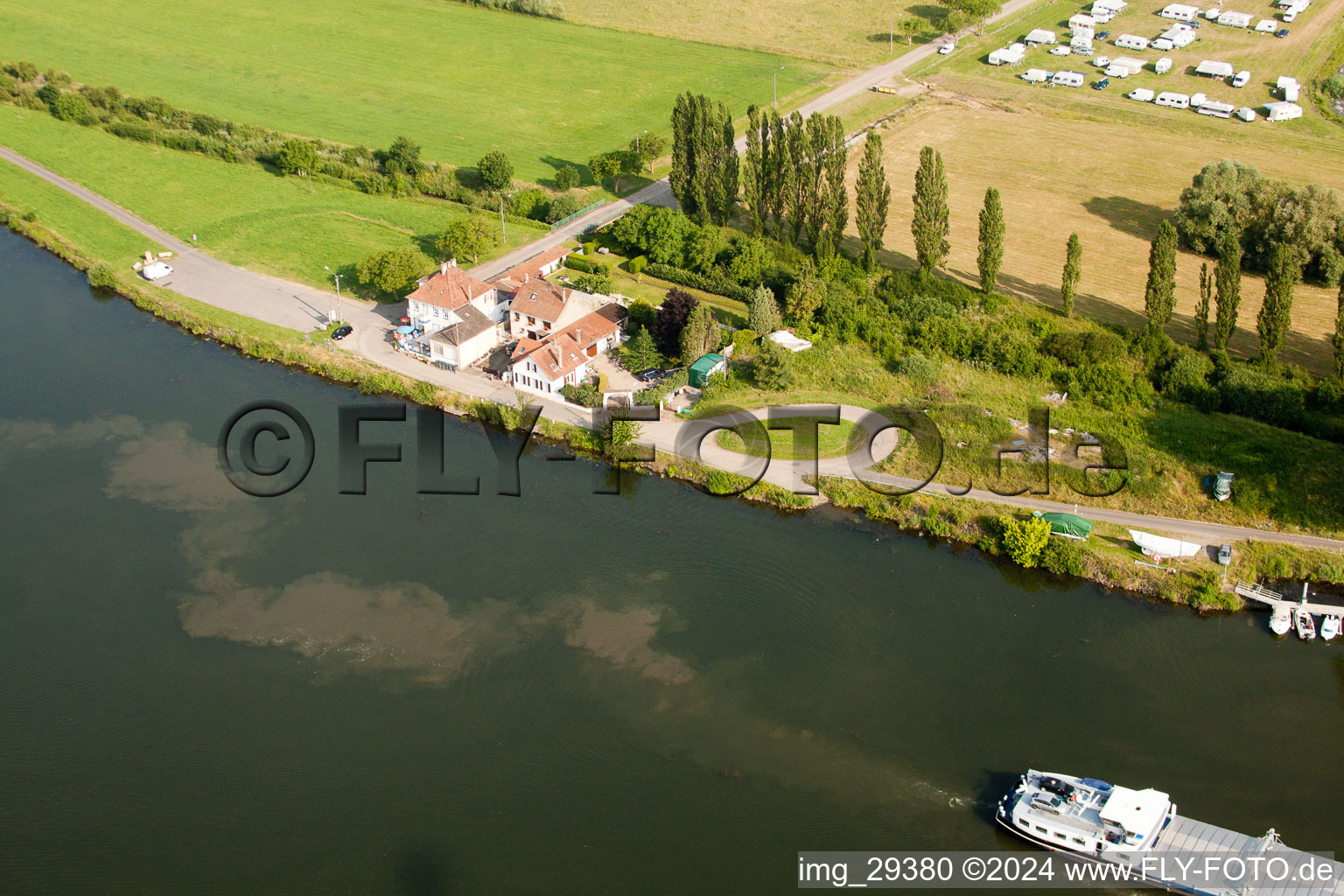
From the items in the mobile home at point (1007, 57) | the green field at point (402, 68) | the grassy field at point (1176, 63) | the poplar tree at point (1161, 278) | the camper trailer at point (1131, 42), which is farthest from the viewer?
the camper trailer at point (1131, 42)

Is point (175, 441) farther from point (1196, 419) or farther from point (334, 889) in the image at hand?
point (1196, 419)

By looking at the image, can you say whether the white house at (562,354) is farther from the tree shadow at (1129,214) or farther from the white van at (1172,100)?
the white van at (1172,100)

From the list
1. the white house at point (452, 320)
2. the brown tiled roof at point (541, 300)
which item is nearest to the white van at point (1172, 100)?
the brown tiled roof at point (541, 300)

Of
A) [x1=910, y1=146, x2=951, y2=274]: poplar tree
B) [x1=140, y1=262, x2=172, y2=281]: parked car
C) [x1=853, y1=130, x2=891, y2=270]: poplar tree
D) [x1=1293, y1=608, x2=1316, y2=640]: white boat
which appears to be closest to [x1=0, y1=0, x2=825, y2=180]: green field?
[x1=140, y1=262, x2=172, y2=281]: parked car

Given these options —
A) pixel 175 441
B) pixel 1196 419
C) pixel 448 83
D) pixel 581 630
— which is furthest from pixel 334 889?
pixel 448 83

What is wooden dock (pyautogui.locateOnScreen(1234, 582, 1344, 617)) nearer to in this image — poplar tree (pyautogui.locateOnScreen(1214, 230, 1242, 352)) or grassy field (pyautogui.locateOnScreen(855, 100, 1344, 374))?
poplar tree (pyautogui.locateOnScreen(1214, 230, 1242, 352))

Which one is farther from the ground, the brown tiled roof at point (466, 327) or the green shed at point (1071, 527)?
the brown tiled roof at point (466, 327)

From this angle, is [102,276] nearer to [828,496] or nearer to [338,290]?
[338,290]
